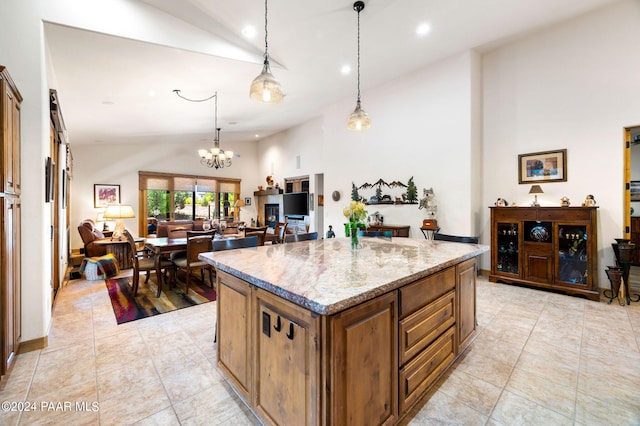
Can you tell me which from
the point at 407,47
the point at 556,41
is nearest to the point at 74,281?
the point at 407,47

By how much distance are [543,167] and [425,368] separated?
164 inches

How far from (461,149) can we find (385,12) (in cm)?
246

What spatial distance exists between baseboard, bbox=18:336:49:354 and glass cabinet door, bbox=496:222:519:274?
5.76 metres

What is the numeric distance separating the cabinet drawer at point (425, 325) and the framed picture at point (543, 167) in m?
3.53

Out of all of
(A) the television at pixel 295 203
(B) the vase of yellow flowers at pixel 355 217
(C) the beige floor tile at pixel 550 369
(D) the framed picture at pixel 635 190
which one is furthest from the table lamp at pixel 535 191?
(A) the television at pixel 295 203

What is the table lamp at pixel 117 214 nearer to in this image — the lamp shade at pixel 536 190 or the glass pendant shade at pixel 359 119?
the glass pendant shade at pixel 359 119

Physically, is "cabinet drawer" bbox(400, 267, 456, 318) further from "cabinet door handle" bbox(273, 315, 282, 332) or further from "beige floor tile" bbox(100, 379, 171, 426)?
"beige floor tile" bbox(100, 379, 171, 426)

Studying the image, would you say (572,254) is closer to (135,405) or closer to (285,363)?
(285,363)

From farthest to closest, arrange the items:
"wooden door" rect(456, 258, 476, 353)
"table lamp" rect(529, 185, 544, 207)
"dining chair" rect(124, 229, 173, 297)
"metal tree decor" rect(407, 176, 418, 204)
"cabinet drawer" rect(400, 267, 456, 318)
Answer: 1. "metal tree decor" rect(407, 176, 418, 204)
2. "table lamp" rect(529, 185, 544, 207)
3. "dining chair" rect(124, 229, 173, 297)
4. "wooden door" rect(456, 258, 476, 353)
5. "cabinet drawer" rect(400, 267, 456, 318)

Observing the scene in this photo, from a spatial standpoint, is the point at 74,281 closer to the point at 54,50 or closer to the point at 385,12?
the point at 54,50

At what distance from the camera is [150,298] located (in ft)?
12.5

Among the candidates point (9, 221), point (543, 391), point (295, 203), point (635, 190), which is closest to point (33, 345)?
point (9, 221)

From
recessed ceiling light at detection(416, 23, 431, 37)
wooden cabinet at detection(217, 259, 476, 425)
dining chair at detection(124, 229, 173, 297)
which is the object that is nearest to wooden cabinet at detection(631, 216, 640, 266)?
recessed ceiling light at detection(416, 23, 431, 37)

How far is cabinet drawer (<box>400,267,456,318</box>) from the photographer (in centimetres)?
155
